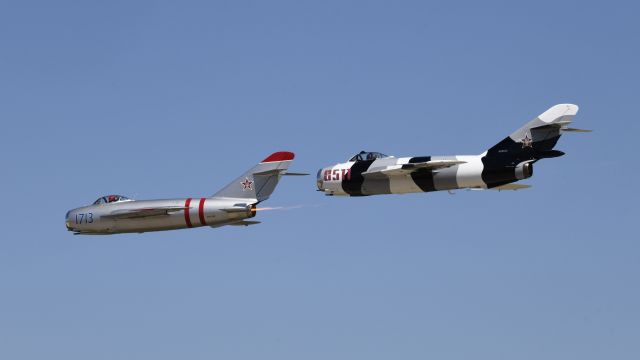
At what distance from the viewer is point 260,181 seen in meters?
125

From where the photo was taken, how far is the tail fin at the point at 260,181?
125 metres

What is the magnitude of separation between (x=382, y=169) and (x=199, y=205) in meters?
12.0

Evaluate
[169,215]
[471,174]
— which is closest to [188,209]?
[169,215]

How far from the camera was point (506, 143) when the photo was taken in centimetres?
12312

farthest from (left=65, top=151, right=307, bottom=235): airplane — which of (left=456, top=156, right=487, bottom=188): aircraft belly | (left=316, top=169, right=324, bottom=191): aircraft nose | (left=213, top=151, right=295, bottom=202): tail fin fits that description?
(left=456, top=156, right=487, bottom=188): aircraft belly

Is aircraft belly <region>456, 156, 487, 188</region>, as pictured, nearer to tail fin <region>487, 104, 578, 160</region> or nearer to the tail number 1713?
tail fin <region>487, 104, 578, 160</region>

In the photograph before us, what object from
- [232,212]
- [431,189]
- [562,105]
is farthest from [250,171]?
[562,105]

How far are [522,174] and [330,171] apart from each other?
13.7 metres

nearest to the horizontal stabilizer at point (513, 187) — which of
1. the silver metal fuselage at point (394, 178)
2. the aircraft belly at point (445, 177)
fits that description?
the silver metal fuselage at point (394, 178)

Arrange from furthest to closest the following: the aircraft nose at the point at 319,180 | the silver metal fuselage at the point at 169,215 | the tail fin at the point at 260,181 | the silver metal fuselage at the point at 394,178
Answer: the aircraft nose at the point at 319,180, the tail fin at the point at 260,181, the silver metal fuselage at the point at 169,215, the silver metal fuselage at the point at 394,178

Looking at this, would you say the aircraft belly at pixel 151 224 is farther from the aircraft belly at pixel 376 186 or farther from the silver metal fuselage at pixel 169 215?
the aircraft belly at pixel 376 186

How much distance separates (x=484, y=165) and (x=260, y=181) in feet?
47.3

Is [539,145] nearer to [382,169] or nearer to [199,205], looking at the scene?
[382,169]

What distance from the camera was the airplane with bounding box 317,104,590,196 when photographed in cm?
12162
